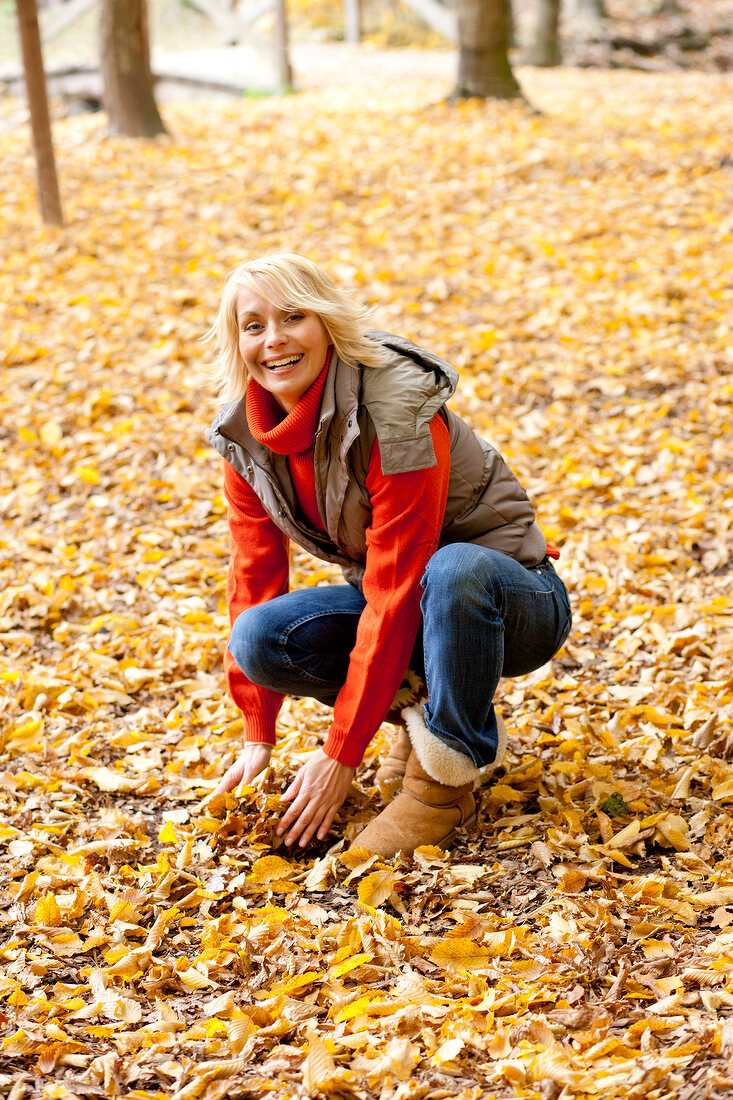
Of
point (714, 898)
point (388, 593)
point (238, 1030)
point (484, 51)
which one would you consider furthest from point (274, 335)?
point (484, 51)

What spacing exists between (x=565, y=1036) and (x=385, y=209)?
6195mm

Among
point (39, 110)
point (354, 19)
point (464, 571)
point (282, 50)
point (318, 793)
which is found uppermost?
point (354, 19)

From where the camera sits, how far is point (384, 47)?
52.7ft

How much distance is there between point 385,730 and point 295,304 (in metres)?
1.31

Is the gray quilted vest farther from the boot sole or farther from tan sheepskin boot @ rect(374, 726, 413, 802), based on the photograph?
the boot sole

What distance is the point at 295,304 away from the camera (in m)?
2.23

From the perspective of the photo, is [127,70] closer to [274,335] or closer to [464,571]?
[274,335]

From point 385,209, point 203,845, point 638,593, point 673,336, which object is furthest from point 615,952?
point 385,209

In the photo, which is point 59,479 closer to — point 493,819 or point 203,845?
point 203,845

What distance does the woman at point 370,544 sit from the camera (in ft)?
7.31

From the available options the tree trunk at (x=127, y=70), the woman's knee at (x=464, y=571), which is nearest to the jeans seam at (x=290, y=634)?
the woman's knee at (x=464, y=571)

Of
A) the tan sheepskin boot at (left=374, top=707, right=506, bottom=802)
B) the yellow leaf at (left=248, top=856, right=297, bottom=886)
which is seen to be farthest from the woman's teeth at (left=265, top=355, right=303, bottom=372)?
the yellow leaf at (left=248, top=856, right=297, bottom=886)

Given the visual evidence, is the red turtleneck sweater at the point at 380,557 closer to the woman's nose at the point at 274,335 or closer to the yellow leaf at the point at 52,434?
the woman's nose at the point at 274,335

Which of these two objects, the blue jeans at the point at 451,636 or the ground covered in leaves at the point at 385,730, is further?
the blue jeans at the point at 451,636
